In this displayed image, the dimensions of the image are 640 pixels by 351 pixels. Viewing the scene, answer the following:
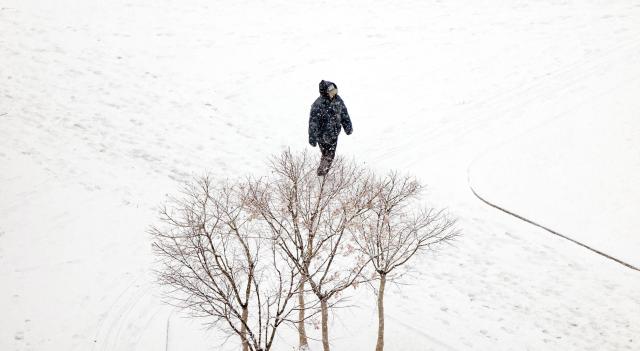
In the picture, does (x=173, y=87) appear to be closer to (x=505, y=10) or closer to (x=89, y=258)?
(x=89, y=258)

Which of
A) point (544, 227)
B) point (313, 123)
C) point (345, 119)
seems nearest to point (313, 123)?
point (313, 123)

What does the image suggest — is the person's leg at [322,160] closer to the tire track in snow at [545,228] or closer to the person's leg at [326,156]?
the person's leg at [326,156]

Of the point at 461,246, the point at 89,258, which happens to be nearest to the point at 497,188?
the point at 461,246

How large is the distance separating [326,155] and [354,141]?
8.03 ft

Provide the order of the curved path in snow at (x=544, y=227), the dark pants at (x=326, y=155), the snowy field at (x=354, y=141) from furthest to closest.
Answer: the dark pants at (x=326, y=155), the curved path in snow at (x=544, y=227), the snowy field at (x=354, y=141)

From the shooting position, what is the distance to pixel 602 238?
857 centimetres

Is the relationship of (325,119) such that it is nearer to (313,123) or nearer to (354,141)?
(313,123)

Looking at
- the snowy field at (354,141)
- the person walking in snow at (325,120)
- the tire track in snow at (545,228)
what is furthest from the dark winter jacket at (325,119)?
the tire track in snow at (545,228)

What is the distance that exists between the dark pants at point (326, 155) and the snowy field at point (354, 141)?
1.73 metres

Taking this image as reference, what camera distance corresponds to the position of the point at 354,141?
11.6 metres

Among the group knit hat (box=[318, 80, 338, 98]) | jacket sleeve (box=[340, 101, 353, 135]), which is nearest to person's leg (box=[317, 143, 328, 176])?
jacket sleeve (box=[340, 101, 353, 135])

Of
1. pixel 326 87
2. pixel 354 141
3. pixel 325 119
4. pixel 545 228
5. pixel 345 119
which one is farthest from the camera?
pixel 354 141

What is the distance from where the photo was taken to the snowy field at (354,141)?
743cm

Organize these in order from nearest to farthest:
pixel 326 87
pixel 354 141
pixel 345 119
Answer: pixel 326 87 → pixel 345 119 → pixel 354 141
